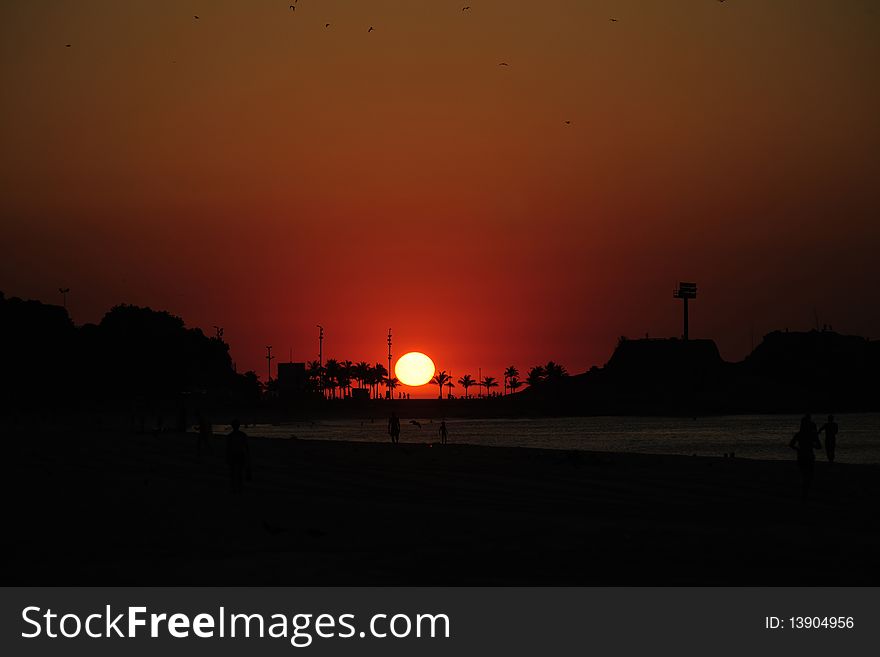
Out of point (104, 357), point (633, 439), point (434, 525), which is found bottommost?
point (633, 439)

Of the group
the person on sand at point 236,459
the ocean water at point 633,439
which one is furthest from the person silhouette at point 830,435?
the ocean water at point 633,439

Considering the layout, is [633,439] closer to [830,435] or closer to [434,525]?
[830,435]

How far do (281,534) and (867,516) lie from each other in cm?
1150

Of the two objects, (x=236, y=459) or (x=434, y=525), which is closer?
(x=434, y=525)

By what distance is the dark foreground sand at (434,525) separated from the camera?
14695 millimetres

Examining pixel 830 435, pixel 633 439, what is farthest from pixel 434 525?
pixel 633 439

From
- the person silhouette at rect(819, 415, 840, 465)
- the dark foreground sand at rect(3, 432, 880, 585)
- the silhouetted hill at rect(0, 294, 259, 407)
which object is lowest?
the dark foreground sand at rect(3, 432, 880, 585)

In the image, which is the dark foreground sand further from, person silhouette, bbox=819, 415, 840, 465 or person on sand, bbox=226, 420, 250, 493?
person silhouette, bbox=819, 415, 840, 465

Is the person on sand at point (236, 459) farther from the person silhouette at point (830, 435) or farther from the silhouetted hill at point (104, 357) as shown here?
the silhouetted hill at point (104, 357)

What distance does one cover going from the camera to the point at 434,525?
62.5 ft

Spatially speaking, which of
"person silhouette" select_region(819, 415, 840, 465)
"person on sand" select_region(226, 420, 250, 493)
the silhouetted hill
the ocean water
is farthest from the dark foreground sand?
the silhouetted hill

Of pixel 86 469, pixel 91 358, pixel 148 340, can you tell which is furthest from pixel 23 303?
pixel 86 469

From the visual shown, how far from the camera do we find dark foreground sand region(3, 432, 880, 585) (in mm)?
14695
